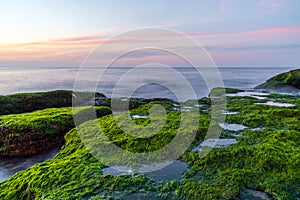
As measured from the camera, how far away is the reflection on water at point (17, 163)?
26.1ft

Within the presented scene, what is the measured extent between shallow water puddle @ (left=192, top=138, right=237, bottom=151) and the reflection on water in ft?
17.8

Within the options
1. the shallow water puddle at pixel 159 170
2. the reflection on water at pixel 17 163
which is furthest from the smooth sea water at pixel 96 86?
the shallow water puddle at pixel 159 170

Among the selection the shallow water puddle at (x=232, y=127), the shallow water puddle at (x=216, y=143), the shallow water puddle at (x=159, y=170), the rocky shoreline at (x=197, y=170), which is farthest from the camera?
the shallow water puddle at (x=232, y=127)

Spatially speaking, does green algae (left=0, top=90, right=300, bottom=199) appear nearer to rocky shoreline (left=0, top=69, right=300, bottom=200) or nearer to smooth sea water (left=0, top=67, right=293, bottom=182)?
rocky shoreline (left=0, top=69, right=300, bottom=200)

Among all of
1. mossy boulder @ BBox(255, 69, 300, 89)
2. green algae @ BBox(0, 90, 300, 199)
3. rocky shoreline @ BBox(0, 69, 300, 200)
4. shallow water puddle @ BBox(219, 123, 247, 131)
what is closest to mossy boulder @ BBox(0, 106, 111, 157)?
rocky shoreline @ BBox(0, 69, 300, 200)

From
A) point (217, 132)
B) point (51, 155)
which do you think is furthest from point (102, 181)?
point (51, 155)

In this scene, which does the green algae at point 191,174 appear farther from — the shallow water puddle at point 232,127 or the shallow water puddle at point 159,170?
the shallow water puddle at point 232,127

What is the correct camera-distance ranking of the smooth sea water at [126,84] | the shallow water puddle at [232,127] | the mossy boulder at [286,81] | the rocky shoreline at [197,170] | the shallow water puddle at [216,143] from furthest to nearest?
1. the smooth sea water at [126,84]
2. the mossy boulder at [286,81]
3. the shallow water puddle at [232,127]
4. the shallow water puddle at [216,143]
5. the rocky shoreline at [197,170]

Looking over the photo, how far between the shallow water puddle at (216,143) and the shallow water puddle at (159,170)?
832 mm

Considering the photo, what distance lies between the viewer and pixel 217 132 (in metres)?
7.48

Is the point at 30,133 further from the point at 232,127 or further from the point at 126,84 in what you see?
the point at 126,84

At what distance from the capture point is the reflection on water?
7959 millimetres

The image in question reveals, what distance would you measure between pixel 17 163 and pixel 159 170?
5.70 metres

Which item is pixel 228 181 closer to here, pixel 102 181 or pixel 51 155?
pixel 102 181
